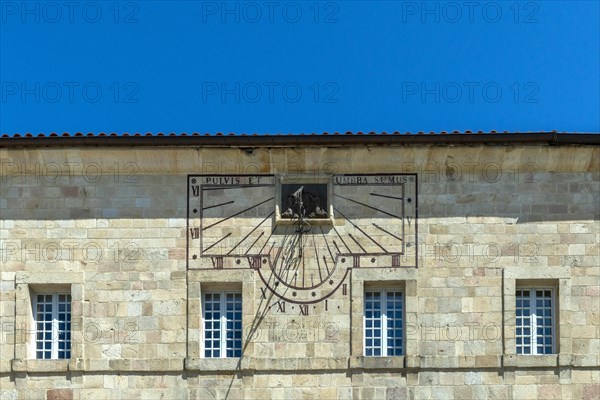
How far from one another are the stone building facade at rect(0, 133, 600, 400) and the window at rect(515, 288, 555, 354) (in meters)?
0.02

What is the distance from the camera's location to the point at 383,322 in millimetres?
17141

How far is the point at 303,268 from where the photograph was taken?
56.1 ft

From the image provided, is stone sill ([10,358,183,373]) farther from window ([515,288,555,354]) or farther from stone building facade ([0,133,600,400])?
window ([515,288,555,354])

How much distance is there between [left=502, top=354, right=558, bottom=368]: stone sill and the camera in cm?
1673

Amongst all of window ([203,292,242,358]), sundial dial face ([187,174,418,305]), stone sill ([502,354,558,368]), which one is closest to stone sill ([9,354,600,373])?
stone sill ([502,354,558,368])

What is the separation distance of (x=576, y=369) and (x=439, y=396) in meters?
2.04

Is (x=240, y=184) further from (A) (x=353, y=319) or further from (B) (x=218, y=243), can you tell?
(A) (x=353, y=319)

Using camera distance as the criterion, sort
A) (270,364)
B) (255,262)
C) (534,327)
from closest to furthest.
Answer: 1. (270,364)
2. (534,327)
3. (255,262)

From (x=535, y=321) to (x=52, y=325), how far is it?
7.22 metres

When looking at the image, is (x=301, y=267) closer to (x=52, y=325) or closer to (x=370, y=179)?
(x=370, y=179)

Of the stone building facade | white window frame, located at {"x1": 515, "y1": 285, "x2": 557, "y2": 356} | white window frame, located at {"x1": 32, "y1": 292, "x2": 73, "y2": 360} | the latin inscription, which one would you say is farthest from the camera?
the latin inscription

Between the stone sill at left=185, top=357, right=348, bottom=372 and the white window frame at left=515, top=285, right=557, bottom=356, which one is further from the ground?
the white window frame at left=515, top=285, right=557, bottom=356

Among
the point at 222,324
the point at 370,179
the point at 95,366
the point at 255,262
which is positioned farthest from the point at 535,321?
the point at 95,366

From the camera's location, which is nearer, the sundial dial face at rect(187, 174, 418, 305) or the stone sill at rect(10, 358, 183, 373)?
the stone sill at rect(10, 358, 183, 373)
